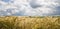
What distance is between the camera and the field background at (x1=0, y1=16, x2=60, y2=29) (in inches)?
97.3

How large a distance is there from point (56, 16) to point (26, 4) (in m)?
0.54

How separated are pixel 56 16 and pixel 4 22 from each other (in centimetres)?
85

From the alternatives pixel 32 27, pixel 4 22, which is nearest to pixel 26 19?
pixel 32 27

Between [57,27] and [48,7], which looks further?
[48,7]

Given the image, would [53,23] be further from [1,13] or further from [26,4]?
[1,13]

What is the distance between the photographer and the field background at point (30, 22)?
2.47 metres

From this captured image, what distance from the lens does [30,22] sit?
2.53 meters

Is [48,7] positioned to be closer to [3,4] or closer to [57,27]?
[57,27]

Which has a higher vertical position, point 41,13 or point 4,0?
point 4,0

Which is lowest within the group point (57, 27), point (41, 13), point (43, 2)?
point (57, 27)

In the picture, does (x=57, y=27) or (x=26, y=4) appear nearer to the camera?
(x=57, y=27)

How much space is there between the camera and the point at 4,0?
267 cm

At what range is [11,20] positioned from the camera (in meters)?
2.56

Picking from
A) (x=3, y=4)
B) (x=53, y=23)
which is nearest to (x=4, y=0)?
(x=3, y=4)
